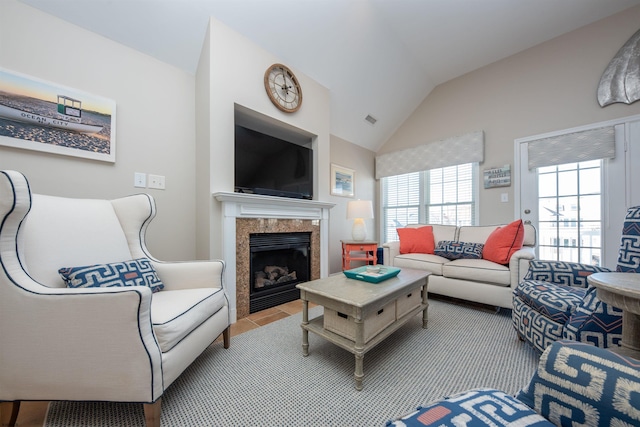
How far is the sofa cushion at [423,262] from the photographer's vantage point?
2.51m

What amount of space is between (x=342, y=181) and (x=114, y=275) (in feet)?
10.1

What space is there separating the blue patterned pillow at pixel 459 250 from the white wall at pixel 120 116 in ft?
8.98

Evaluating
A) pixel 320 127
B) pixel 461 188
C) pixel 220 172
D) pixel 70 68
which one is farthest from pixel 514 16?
pixel 70 68

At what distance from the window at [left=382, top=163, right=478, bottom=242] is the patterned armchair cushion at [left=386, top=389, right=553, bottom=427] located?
340 cm

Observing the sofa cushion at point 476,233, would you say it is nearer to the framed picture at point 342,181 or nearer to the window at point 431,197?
the window at point 431,197

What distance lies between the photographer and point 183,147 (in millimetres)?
2234

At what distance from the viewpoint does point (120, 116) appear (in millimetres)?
1906

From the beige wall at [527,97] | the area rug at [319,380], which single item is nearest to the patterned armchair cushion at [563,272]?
the area rug at [319,380]

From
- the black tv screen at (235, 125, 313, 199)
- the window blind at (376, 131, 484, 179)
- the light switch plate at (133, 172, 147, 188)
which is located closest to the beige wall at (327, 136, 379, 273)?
the window blind at (376, 131, 484, 179)

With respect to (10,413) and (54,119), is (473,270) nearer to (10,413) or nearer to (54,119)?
(10,413)

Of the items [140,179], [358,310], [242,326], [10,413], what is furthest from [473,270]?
[140,179]

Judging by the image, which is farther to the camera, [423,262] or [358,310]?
[423,262]

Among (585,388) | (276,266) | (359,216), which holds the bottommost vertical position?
(276,266)

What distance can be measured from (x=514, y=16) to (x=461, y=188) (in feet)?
6.71
